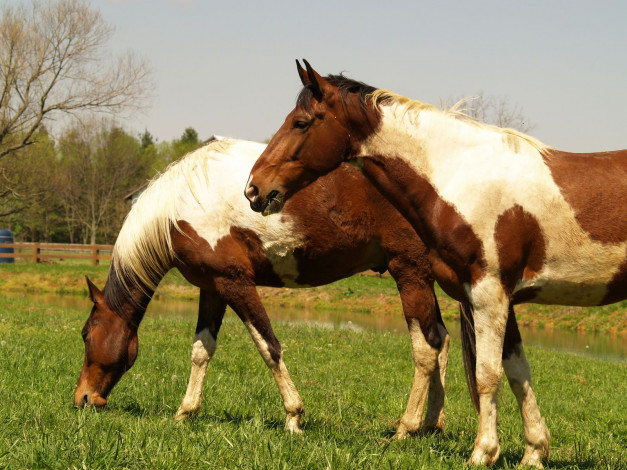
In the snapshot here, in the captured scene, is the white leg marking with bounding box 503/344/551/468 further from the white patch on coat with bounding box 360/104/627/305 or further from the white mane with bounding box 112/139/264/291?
the white mane with bounding box 112/139/264/291

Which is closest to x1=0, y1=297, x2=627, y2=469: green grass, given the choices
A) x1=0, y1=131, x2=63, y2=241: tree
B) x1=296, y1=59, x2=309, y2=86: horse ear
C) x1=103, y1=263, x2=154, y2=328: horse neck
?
x1=103, y1=263, x2=154, y2=328: horse neck

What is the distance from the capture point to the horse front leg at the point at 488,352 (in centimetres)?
379

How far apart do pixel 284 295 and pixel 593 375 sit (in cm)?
1487

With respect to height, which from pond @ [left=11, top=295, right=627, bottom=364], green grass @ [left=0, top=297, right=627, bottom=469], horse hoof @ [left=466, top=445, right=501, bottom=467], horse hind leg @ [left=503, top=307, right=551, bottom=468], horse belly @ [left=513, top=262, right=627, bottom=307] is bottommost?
pond @ [left=11, top=295, right=627, bottom=364]

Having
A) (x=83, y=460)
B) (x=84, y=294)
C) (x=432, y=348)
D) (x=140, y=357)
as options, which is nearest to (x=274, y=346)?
(x=432, y=348)

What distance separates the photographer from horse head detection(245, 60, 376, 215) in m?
A: 4.14

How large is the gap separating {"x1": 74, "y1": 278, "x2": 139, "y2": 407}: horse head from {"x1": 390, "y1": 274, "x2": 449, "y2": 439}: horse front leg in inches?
Result: 96.2

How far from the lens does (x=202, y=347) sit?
5.74 meters

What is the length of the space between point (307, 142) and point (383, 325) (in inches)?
586

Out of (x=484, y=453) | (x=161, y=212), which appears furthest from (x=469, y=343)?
(x=161, y=212)

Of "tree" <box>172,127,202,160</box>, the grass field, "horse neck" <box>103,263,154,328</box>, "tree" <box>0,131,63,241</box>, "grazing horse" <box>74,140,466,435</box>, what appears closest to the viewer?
"grazing horse" <box>74,140,466,435</box>

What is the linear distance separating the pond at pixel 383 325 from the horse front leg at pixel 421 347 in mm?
9493

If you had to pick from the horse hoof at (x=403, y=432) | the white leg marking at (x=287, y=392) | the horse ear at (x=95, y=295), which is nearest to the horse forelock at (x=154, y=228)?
the horse ear at (x=95, y=295)

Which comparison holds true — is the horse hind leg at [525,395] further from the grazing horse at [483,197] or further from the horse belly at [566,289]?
the horse belly at [566,289]
